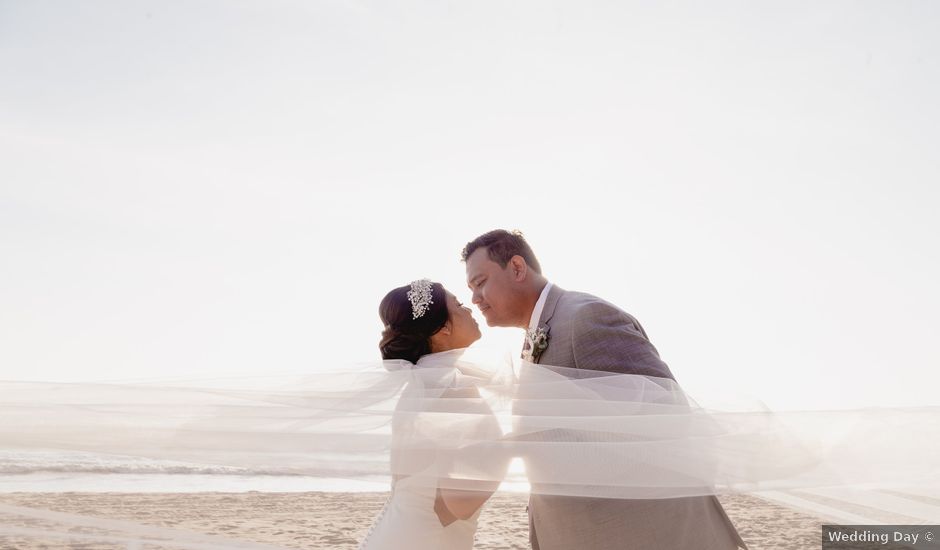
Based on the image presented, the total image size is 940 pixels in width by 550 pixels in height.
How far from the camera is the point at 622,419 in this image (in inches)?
108

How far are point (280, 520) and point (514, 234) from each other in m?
8.07

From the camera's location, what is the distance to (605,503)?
9.21 feet

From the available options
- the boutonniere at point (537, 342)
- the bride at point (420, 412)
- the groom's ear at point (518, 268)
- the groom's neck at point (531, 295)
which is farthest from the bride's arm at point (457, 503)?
the groom's ear at point (518, 268)

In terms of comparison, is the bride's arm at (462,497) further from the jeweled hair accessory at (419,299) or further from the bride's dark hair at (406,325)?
the jeweled hair accessory at (419,299)

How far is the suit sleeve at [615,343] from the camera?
2930 mm

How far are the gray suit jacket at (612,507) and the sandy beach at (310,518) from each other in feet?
18.7

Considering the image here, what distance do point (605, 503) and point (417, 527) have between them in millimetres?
943

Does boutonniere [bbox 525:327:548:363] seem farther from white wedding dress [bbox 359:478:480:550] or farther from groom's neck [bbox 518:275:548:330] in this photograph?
white wedding dress [bbox 359:478:480:550]

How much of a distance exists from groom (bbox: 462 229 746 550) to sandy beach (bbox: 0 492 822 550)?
5641 mm

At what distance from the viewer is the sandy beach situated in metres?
9.15

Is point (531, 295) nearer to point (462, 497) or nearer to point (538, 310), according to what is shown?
point (538, 310)

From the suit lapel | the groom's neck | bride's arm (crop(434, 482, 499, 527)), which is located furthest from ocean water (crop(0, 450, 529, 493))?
the groom's neck

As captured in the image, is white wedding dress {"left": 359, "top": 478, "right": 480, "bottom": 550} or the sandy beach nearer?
white wedding dress {"left": 359, "top": 478, "right": 480, "bottom": 550}

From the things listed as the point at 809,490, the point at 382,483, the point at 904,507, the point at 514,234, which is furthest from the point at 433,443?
the point at 904,507
